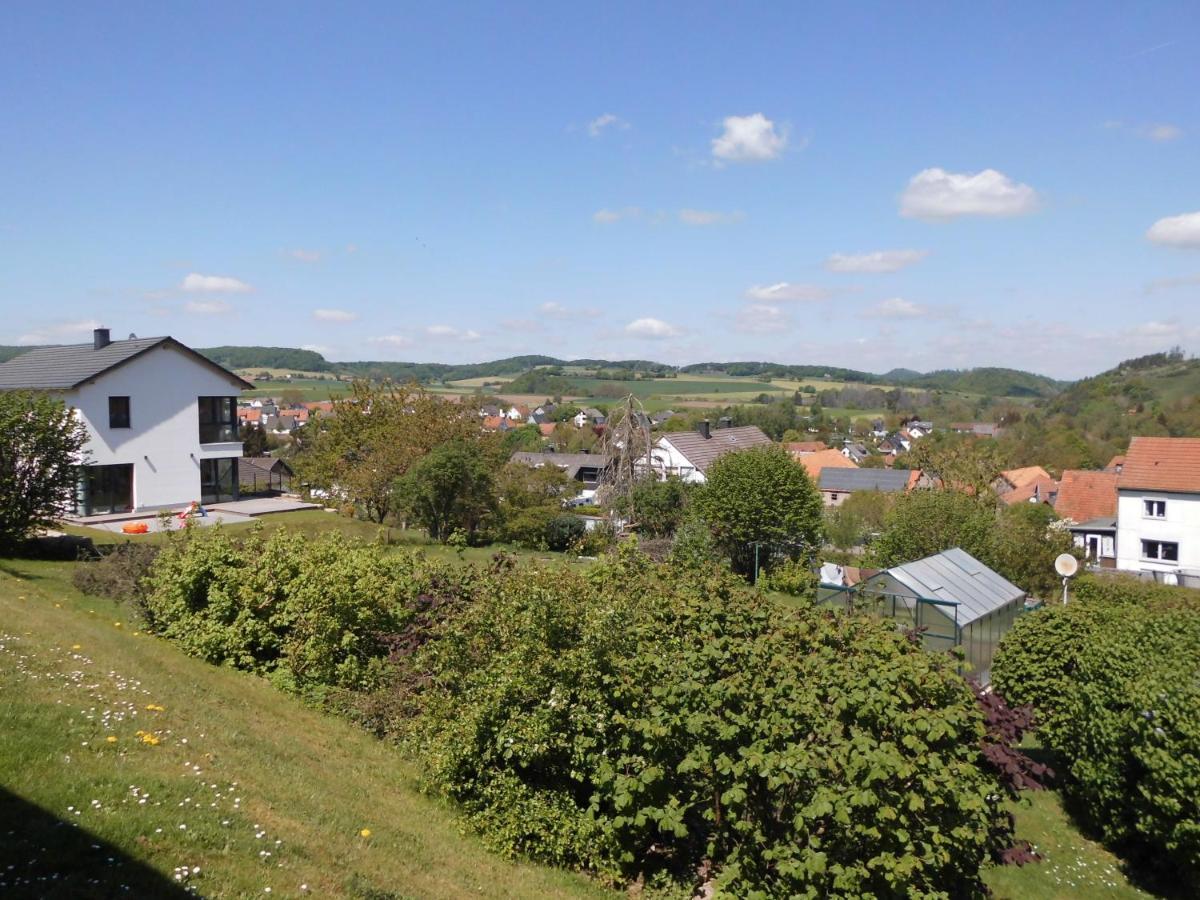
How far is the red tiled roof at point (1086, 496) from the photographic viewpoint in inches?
2106

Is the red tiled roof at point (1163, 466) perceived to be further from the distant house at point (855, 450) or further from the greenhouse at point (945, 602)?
the distant house at point (855, 450)

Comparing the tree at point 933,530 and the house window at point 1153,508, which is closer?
the tree at point 933,530

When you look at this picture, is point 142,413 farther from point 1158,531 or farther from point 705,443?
Result: point 1158,531

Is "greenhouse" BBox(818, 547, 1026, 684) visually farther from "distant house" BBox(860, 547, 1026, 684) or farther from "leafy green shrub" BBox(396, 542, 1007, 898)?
"leafy green shrub" BBox(396, 542, 1007, 898)

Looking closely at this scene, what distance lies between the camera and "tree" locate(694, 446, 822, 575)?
29.6m

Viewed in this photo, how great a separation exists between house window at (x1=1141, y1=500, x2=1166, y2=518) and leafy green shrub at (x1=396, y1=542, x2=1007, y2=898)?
36.6 metres

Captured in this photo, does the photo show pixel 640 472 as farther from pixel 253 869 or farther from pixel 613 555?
pixel 253 869

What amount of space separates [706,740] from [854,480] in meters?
68.5

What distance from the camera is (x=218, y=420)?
119 feet

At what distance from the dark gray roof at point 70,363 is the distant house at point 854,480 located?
5086 cm

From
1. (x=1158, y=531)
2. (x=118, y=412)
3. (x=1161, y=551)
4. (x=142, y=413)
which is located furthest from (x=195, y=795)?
(x=1161, y=551)

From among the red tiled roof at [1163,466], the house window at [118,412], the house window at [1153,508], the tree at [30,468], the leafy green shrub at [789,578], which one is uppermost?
the house window at [118,412]

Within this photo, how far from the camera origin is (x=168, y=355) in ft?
112

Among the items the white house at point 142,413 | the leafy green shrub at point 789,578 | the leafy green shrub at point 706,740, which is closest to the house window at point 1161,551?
the leafy green shrub at point 789,578
